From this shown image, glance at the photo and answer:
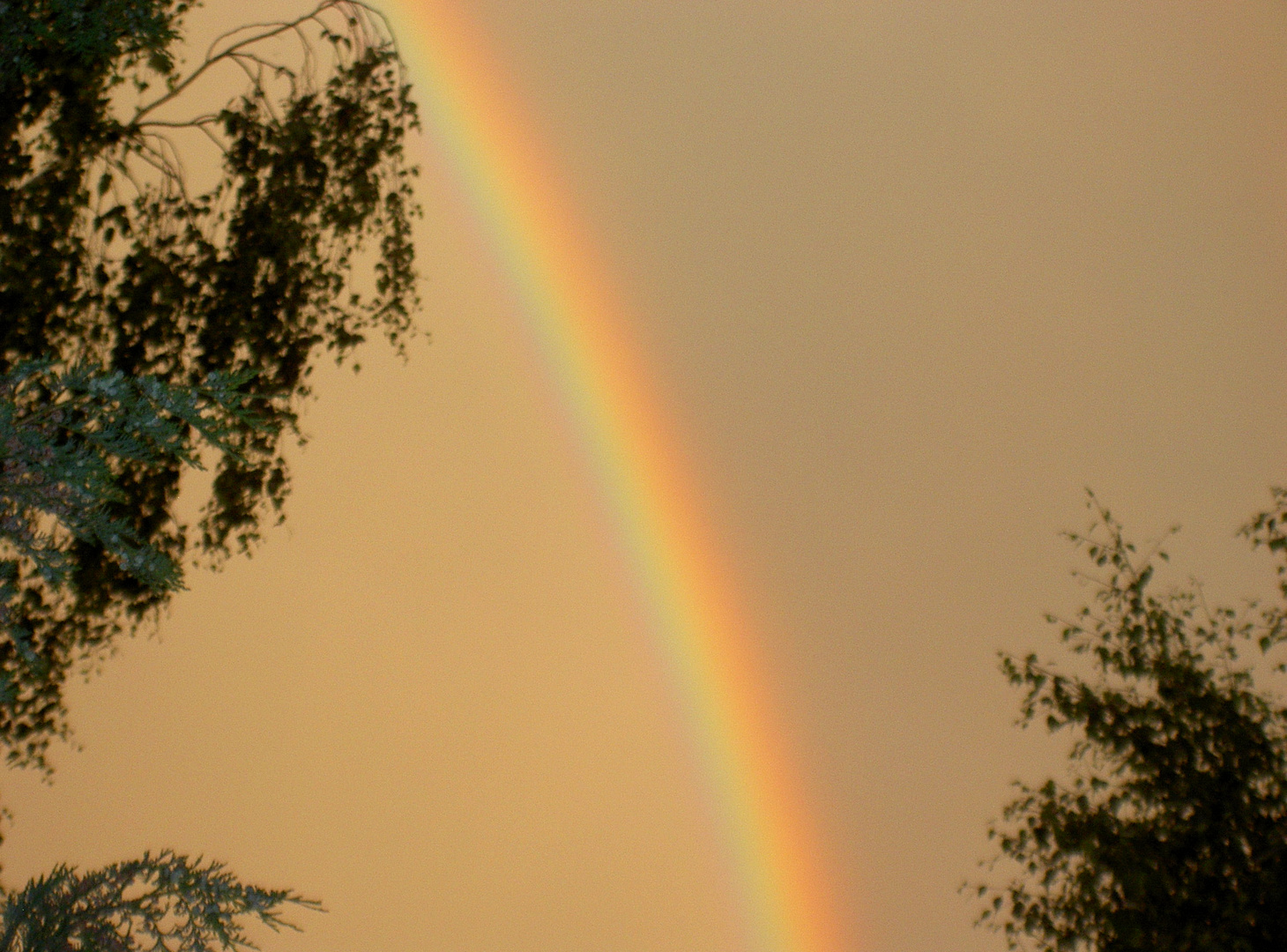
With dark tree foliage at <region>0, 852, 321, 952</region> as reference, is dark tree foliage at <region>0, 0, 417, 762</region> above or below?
above

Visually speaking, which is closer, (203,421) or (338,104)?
(203,421)

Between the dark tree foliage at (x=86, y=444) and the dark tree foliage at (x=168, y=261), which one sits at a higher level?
the dark tree foliage at (x=168, y=261)

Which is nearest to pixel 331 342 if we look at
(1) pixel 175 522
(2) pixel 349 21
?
(1) pixel 175 522

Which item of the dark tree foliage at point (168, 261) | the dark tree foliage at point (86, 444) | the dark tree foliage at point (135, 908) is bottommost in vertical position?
the dark tree foliage at point (135, 908)

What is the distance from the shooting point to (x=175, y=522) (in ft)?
20.1

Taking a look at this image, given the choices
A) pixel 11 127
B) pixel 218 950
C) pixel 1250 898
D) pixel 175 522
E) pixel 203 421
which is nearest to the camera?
pixel 203 421

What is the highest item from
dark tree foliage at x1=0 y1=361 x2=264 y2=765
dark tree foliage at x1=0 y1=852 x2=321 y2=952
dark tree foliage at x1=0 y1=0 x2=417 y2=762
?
dark tree foliage at x1=0 y1=0 x2=417 y2=762

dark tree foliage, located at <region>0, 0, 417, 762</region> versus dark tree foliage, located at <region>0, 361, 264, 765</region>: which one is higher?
dark tree foliage, located at <region>0, 0, 417, 762</region>

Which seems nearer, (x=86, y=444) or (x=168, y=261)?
(x=86, y=444)

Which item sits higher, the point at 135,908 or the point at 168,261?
the point at 168,261

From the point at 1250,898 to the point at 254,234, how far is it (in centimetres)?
582

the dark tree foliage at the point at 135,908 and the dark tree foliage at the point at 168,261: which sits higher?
the dark tree foliage at the point at 168,261

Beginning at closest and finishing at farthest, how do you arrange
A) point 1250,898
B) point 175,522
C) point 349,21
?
point 1250,898 < point 175,522 < point 349,21

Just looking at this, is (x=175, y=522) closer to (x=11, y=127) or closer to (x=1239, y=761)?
(x=11, y=127)
